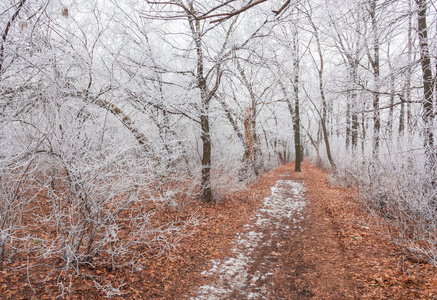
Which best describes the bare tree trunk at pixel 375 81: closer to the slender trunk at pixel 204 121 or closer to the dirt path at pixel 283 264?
the dirt path at pixel 283 264

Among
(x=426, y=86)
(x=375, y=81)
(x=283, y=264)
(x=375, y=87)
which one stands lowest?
(x=283, y=264)

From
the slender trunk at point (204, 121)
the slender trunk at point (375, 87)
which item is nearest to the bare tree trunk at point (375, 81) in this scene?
the slender trunk at point (375, 87)

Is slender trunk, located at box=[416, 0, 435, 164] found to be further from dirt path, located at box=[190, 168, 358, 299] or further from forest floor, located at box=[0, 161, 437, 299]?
dirt path, located at box=[190, 168, 358, 299]

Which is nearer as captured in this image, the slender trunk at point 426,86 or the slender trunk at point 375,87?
the slender trunk at point 426,86

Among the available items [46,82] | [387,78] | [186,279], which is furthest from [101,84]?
[387,78]

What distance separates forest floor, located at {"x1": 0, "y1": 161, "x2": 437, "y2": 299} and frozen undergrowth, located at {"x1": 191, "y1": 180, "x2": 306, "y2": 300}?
0.02 meters

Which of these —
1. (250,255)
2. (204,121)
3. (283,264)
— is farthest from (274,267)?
(204,121)

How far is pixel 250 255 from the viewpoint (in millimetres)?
4750

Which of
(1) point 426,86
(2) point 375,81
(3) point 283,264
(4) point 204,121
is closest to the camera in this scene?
(3) point 283,264

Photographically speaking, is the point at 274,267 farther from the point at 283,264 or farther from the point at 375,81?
the point at 375,81

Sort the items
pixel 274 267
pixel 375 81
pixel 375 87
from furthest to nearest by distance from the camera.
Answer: pixel 375 81 < pixel 375 87 < pixel 274 267

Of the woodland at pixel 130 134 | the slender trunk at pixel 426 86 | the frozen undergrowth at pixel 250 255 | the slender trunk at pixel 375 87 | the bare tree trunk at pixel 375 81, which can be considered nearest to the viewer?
the woodland at pixel 130 134

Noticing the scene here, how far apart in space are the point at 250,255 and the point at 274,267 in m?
0.59

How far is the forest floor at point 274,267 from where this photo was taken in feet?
11.0
